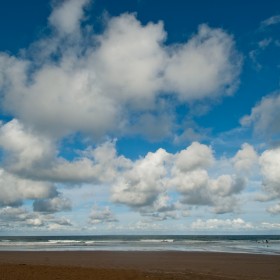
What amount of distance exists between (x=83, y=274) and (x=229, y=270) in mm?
12288

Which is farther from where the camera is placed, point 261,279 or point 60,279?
point 261,279

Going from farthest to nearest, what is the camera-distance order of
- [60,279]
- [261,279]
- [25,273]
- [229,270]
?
1. [229,270]
2. [261,279]
3. [25,273]
4. [60,279]

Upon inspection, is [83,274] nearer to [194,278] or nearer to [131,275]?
[131,275]

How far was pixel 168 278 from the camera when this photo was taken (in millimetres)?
21359

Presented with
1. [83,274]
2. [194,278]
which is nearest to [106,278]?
[83,274]

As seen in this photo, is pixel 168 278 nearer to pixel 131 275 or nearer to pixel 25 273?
pixel 131 275

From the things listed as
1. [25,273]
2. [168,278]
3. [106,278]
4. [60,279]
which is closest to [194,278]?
[168,278]

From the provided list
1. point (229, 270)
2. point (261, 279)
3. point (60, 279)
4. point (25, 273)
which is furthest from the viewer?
point (229, 270)

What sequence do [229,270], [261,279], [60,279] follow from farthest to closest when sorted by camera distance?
[229,270]
[261,279]
[60,279]

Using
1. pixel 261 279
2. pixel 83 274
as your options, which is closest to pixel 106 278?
pixel 83 274

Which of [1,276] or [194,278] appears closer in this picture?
[1,276]

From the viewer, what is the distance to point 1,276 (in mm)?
19688

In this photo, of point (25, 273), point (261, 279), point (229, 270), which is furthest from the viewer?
point (229, 270)

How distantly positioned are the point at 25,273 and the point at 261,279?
15001 millimetres
